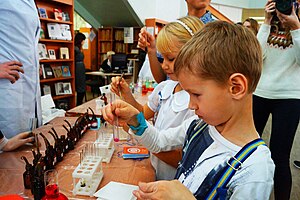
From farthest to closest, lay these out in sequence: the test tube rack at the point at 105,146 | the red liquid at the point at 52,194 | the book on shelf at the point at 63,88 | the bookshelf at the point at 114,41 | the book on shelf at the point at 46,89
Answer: the bookshelf at the point at 114,41
the book on shelf at the point at 63,88
the book on shelf at the point at 46,89
the test tube rack at the point at 105,146
the red liquid at the point at 52,194

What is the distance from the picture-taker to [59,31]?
4543 millimetres

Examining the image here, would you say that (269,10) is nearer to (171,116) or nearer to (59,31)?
(171,116)

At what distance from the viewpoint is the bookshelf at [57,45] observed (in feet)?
14.3

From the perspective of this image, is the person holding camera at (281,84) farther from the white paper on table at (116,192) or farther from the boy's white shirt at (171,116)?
the white paper on table at (116,192)

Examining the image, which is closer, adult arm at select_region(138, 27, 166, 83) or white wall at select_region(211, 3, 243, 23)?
adult arm at select_region(138, 27, 166, 83)

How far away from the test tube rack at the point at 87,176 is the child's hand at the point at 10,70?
0.73 metres

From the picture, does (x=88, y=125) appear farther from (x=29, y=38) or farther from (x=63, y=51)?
(x=63, y=51)

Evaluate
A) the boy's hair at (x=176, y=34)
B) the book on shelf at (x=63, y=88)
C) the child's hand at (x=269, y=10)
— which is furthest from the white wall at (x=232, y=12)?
the boy's hair at (x=176, y=34)

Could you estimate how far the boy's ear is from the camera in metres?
0.63

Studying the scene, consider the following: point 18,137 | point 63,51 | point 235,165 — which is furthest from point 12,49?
point 63,51

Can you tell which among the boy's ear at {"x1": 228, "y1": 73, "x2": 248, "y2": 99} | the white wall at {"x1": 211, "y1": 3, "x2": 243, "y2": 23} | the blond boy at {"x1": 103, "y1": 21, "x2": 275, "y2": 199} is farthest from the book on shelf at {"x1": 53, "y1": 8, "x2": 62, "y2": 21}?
the white wall at {"x1": 211, "y1": 3, "x2": 243, "y2": 23}

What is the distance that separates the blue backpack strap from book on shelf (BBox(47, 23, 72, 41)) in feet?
14.4

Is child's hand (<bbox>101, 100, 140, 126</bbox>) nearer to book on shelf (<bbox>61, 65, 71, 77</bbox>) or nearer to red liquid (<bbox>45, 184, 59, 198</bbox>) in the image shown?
red liquid (<bbox>45, 184, 59, 198</bbox>)

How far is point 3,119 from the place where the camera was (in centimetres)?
150
